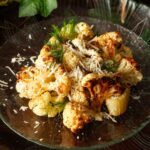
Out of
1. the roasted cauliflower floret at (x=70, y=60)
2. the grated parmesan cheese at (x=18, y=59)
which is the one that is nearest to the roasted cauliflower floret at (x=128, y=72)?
the roasted cauliflower floret at (x=70, y=60)

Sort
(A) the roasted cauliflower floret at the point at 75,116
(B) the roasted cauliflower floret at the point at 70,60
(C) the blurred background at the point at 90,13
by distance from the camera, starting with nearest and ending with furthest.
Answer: (A) the roasted cauliflower floret at the point at 75,116 < (B) the roasted cauliflower floret at the point at 70,60 < (C) the blurred background at the point at 90,13

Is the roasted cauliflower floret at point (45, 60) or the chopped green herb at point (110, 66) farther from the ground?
the roasted cauliflower floret at point (45, 60)

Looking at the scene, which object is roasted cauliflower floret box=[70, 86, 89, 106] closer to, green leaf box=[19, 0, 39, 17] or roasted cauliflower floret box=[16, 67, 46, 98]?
roasted cauliflower floret box=[16, 67, 46, 98]

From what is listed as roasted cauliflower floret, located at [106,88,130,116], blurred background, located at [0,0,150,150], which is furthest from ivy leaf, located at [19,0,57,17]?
roasted cauliflower floret, located at [106,88,130,116]

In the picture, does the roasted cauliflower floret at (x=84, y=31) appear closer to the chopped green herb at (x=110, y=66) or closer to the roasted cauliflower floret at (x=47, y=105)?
the chopped green herb at (x=110, y=66)

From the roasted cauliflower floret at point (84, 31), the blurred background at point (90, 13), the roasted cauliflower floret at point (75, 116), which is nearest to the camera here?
the roasted cauliflower floret at point (75, 116)

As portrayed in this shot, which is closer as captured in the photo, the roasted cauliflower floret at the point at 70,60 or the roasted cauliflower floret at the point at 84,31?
the roasted cauliflower floret at the point at 70,60

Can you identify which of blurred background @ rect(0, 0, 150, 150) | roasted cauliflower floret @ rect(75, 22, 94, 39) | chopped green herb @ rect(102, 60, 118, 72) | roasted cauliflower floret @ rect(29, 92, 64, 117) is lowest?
blurred background @ rect(0, 0, 150, 150)
